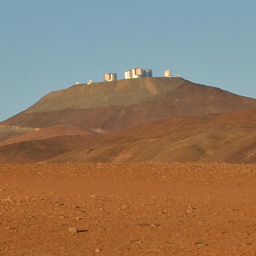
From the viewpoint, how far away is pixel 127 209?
13.2 metres

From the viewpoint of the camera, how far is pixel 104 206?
13461 millimetres

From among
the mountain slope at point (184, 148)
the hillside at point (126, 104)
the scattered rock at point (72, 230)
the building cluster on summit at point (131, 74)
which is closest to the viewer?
the scattered rock at point (72, 230)

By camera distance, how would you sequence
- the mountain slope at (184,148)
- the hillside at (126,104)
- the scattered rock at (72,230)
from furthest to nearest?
1. the hillside at (126,104)
2. the mountain slope at (184,148)
3. the scattered rock at (72,230)

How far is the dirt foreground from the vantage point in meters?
10.2

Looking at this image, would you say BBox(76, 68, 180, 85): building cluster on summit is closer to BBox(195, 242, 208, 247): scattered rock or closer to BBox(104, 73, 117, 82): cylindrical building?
BBox(104, 73, 117, 82): cylindrical building

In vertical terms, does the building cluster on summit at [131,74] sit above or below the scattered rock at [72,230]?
above

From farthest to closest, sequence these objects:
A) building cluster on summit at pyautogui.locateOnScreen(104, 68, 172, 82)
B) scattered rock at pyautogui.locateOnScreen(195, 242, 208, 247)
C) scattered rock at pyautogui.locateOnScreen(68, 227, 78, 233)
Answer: building cluster on summit at pyautogui.locateOnScreen(104, 68, 172, 82)
scattered rock at pyautogui.locateOnScreen(68, 227, 78, 233)
scattered rock at pyautogui.locateOnScreen(195, 242, 208, 247)

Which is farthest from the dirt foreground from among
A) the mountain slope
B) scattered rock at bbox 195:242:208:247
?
the mountain slope

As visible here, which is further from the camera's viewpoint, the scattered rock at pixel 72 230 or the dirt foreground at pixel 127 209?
the scattered rock at pixel 72 230

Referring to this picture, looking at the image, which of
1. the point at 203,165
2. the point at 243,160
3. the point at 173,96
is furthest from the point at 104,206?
the point at 173,96

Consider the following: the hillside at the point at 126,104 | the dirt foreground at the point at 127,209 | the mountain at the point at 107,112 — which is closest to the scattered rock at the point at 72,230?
the dirt foreground at the point at 127,209

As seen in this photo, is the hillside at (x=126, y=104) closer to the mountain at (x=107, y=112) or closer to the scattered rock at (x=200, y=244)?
the mountain at (x=107, y=112)

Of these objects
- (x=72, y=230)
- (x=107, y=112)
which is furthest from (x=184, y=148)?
(x=107, y=112)

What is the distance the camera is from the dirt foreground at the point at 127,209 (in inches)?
403
